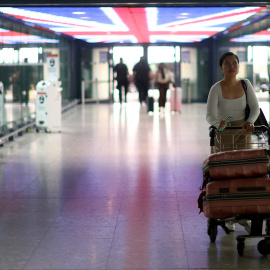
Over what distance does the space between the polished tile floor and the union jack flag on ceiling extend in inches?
127

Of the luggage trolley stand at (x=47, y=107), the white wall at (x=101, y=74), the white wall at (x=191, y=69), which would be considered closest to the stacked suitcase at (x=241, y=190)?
the luggage trolley stand at (x=47, y=107)

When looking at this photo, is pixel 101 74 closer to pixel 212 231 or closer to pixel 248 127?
pixel 248 127

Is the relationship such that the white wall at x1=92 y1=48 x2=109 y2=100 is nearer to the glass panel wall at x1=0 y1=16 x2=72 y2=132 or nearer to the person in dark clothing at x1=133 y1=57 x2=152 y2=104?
the person in dark clothing at x1=133 y1=57 x2=152 y2=104

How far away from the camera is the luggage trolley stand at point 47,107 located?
623 inches

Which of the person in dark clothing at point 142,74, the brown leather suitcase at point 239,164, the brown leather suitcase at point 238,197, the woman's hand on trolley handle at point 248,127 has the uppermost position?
the person in dark clothing at point 142,74

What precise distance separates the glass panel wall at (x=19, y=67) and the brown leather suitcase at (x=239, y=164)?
9191 millimetres

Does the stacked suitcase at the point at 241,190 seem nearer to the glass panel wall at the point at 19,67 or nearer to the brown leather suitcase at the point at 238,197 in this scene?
the brown leather suitcase at the point at 238,197

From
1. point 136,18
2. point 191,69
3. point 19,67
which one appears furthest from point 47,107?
point 191,69

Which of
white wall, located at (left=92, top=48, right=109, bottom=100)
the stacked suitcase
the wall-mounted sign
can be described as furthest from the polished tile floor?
white wall, located at (left=92, top=48, right=109, bottom=100)

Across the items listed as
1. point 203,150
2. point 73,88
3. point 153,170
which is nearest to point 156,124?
point 203,150

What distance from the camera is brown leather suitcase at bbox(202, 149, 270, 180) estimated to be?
5.05 m

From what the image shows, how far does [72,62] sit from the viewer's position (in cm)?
2944

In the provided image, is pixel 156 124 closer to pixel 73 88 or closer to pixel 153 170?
pixel 153 170

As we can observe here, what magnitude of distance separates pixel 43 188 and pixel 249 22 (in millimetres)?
11467
